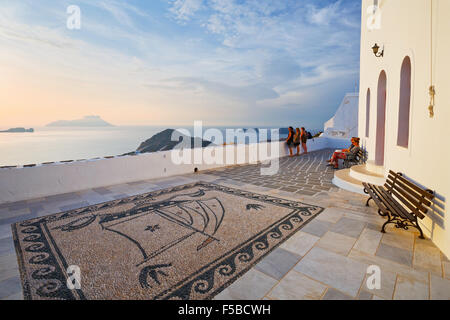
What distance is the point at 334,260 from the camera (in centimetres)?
285

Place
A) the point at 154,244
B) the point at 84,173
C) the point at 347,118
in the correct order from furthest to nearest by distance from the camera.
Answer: the point at 347,118
the point at 84,173
the point at 154,244

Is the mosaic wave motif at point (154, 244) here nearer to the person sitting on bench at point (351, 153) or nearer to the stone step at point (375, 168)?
the stone step at point (375, 168)

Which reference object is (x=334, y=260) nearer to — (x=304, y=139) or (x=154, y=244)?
(x=154, y=244)

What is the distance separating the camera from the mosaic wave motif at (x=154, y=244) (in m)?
2.44

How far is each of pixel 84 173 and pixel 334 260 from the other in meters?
6.10

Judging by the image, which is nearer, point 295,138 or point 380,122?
point 380,122

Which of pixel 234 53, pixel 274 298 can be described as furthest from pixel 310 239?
pixel 234 53

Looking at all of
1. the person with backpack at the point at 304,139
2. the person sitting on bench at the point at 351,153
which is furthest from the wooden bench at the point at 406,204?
the person with backpack at the point at 304,139

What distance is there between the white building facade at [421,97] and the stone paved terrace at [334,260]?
1.92ft

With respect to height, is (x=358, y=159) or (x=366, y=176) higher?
(x=358, y=159)

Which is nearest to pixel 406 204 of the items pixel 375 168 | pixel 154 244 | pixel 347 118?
pixel 375 168

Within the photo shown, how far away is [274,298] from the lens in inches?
87.5

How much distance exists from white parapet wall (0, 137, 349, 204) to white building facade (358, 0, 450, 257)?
231 inches
